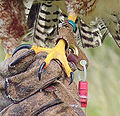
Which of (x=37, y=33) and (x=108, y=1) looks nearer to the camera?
(x=108, y=1)

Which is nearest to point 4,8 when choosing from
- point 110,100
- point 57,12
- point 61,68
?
point 57,12

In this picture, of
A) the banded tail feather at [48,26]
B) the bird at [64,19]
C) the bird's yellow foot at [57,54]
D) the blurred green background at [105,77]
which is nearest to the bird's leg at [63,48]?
the bird's yellow foot at [57,54]

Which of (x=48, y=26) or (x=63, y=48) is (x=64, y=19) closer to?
(x=48, y=26)

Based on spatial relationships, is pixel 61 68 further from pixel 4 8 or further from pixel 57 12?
pixel 57 12

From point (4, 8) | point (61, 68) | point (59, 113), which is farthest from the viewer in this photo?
point (4, 8)

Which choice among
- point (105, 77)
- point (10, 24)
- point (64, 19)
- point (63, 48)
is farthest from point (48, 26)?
point (105, 77)

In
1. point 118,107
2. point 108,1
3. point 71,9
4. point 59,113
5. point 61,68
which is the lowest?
point 59,113

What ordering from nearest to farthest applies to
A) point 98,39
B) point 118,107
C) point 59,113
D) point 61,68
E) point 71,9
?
point 59,113 < point 61,68 < point 71,9 < point 98,39 < point 118,107

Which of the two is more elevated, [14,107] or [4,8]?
[4,8]
